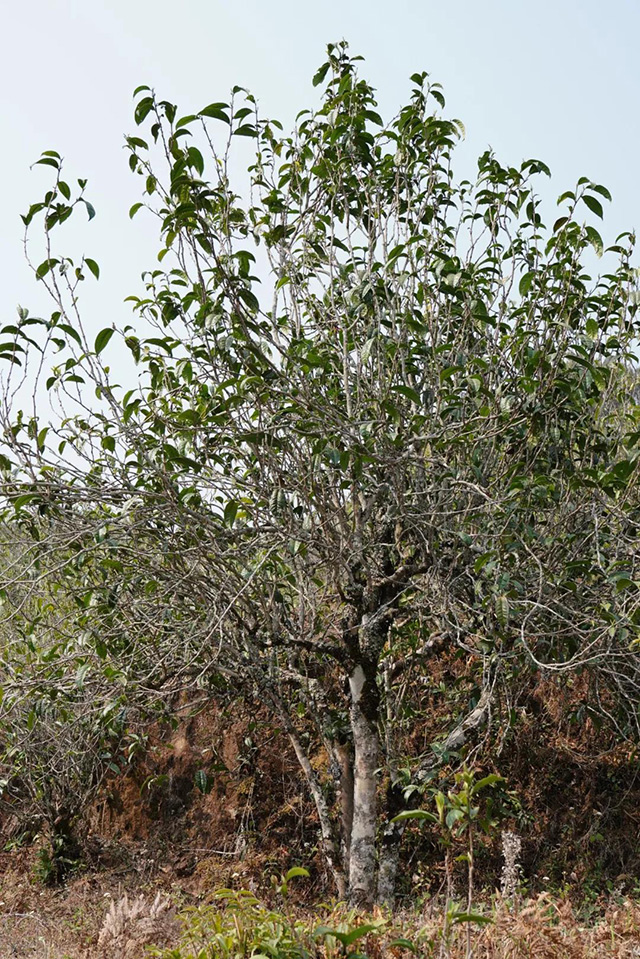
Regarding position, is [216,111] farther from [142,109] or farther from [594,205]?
[594,205]

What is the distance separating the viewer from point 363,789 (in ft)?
15.4

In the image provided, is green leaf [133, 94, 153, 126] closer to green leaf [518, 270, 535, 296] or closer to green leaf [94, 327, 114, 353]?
green leaf [94, 327, 114, 353]

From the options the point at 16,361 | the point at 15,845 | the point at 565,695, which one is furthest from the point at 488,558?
the point at 15,845

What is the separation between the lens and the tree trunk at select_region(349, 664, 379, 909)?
4.59 metres

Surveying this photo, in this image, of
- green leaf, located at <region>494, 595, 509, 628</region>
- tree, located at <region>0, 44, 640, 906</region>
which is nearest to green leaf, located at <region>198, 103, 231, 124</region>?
tree, located at <region>0, 44, 640, 906</region>

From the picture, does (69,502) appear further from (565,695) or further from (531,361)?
(565,695)

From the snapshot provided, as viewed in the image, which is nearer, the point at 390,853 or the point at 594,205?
the point at 594,205

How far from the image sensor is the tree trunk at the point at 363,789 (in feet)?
15.1

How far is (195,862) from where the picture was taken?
263 inches

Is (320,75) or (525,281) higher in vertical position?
(320,75)

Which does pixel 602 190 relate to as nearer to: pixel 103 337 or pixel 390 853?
pixel 103 337

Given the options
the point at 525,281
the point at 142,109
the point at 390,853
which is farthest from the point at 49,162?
the point at 390,853

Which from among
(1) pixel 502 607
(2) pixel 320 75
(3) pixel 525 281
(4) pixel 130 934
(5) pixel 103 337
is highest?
(2) pixel 320 75

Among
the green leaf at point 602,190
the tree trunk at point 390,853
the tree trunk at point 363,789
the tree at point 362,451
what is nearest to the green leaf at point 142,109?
the tree at point 362,451
